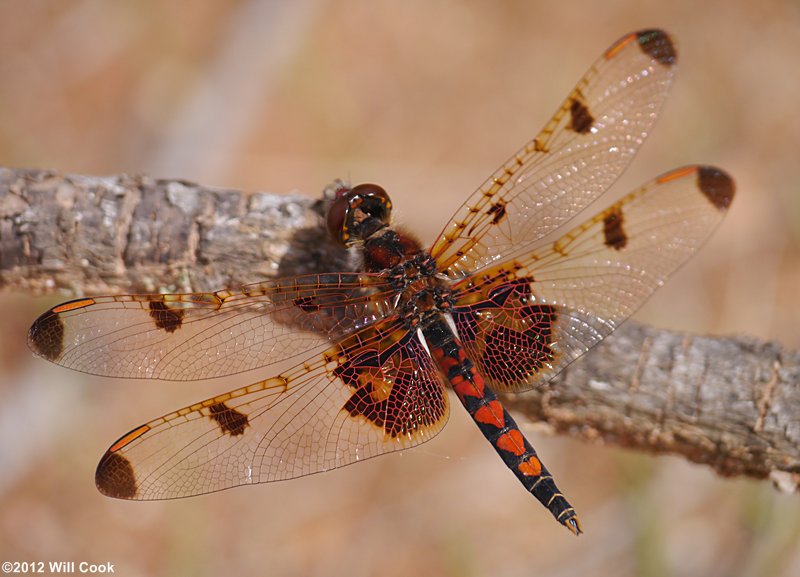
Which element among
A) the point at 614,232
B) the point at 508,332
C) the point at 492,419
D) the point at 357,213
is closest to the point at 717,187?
the point at 614,232

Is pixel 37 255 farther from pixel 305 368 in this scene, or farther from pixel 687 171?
pixel 687 171

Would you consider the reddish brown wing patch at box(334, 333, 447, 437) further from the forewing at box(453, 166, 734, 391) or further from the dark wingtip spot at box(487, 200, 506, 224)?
the dark wingtip spot at box(487, 200, 506, 224)

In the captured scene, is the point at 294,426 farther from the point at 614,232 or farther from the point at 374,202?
the point at 614,232

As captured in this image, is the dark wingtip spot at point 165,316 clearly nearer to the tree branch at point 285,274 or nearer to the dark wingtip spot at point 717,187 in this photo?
the tree branch at point 285,274

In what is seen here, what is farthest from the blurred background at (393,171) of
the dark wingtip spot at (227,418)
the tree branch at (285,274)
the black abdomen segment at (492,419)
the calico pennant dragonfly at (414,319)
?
the dark wingtip spot at (227,418)

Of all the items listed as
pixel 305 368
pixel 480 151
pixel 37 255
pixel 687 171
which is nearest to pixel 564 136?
pixel 687 171

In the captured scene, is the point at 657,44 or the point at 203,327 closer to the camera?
the point at 203,327

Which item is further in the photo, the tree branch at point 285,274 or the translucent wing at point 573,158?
the translucent wing at point 573,158
